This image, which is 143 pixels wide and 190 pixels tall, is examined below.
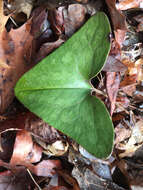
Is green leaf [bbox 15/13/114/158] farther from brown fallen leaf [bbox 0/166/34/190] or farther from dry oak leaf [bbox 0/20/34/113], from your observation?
brown fallen leaf [bbox 0/166/34/190]

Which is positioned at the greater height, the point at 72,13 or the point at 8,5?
the point at 8,5

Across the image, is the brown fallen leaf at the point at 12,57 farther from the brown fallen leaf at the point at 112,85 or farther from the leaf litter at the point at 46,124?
the brown fallen leaf at the point at 112,85

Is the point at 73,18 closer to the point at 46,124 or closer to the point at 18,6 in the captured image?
the point at 18,6

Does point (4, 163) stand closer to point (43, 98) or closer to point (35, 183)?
point (35, 183)

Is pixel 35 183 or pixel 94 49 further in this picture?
Answer: pixel 35 183

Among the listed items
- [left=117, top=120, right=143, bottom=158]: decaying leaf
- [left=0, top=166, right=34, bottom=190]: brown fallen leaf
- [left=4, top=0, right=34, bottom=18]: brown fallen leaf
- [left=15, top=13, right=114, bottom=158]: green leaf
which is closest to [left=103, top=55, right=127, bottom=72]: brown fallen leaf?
[left=15, top=13, right=114, bottom=158]: green leaf

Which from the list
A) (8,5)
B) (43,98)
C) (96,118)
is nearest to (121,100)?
(96,118)

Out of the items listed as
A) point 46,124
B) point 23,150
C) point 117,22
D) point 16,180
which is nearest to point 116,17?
point 117,22

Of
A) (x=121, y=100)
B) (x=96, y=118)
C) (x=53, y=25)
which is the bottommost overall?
(x=121, y=100)
